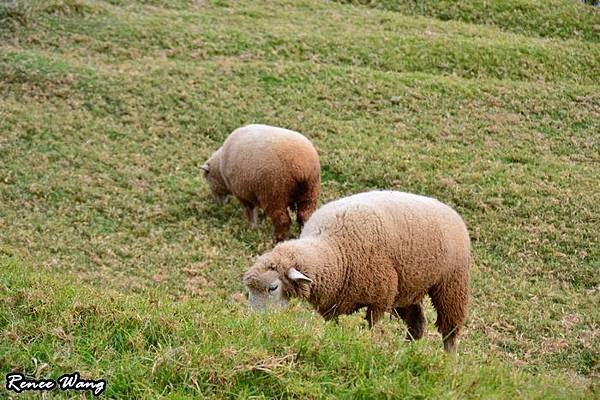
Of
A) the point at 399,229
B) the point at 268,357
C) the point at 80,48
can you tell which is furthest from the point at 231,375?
the point at 80,48

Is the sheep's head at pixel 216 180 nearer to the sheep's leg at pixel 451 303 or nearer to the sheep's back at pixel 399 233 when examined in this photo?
the sheep's back at pixel 399 233

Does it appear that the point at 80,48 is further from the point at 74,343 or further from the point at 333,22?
the point at 74,343

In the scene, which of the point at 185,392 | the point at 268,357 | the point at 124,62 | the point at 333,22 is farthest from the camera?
the point at 333,22

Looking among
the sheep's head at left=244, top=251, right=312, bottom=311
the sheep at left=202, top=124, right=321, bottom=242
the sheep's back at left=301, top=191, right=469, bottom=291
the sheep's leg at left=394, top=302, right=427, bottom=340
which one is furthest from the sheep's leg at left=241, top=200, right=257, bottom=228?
the sheep's head at left=244, top=251, right=312, bottom=311

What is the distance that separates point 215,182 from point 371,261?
7675mm

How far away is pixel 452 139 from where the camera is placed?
61.4 ft

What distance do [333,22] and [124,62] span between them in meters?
10.4

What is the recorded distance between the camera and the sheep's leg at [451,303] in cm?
802

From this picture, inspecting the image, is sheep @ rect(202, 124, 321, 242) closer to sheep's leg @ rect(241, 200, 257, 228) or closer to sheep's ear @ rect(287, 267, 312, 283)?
sheep's leg @ rect(241, 200, 257, 228)

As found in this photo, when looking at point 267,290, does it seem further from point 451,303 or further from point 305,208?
point 305,208

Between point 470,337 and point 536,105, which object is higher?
point 536,105

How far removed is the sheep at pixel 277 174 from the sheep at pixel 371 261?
13.4 ft

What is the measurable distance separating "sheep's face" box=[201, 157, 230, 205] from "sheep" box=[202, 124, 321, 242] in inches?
39.2

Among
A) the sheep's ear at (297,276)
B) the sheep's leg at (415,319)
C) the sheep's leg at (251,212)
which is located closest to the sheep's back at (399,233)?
the sheep's ear at (297,276)
